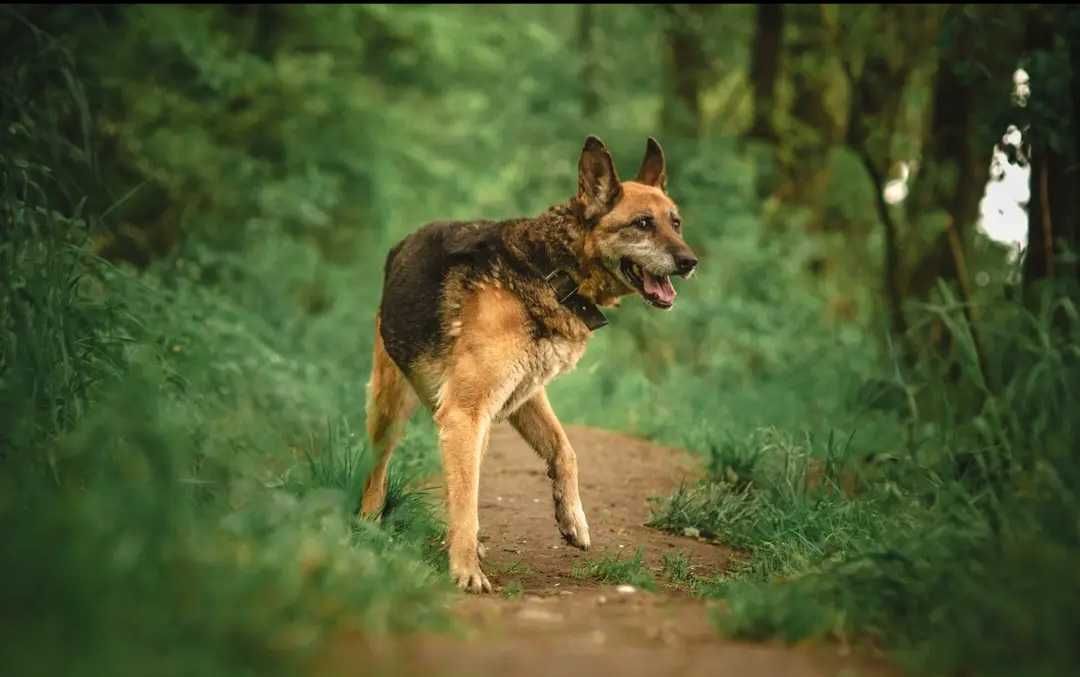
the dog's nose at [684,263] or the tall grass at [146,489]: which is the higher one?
the dog's nose at [684,263]

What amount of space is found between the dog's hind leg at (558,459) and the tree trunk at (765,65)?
34.3ft

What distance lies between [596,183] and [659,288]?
66 centimetres

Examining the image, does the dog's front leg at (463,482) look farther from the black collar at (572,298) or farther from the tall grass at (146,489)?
the black collar at (572,298)

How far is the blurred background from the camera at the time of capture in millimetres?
3494

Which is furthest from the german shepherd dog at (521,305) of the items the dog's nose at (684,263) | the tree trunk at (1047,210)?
the tree trunk at (1047,210)

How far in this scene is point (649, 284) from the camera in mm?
5891

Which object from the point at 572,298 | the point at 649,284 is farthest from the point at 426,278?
the point at 649,284

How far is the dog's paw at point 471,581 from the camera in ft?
16.6

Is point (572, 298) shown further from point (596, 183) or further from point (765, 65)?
point (765, 65)

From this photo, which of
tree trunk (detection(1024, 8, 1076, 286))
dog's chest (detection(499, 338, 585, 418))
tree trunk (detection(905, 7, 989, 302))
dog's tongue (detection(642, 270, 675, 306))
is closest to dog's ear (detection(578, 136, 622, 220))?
dog's tongue (detection(642, 270, 675, 306))

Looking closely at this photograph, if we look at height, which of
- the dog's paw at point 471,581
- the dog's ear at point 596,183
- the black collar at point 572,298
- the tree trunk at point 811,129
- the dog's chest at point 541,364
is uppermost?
the tree trunk at point 811,129

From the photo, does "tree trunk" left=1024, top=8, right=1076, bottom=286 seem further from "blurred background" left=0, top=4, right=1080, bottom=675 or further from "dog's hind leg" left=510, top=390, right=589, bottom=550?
"dog's hind leg" left=510, top=390, right=589, bottom=550

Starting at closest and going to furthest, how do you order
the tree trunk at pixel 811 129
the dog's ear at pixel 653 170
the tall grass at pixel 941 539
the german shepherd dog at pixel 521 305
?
the tall grass at pixel 941 539, the german shepherd dog at pixel 521 305, the dog's ear at pixel 653 170, the tree trunk at pixel 811 129

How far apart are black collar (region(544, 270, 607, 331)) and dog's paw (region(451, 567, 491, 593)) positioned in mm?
1478
